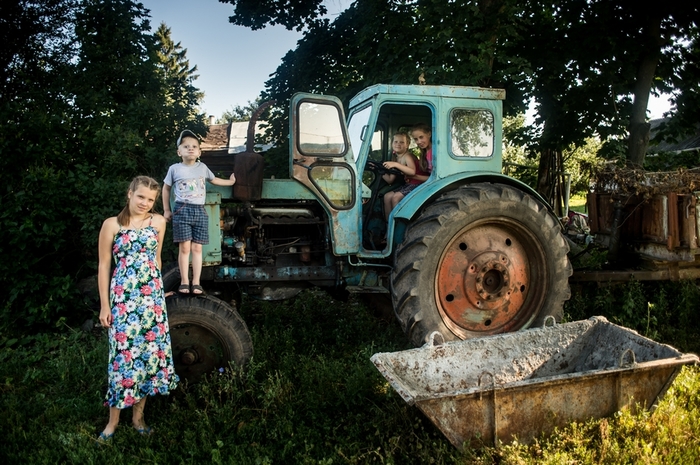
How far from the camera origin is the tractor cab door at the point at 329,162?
4.31 metres

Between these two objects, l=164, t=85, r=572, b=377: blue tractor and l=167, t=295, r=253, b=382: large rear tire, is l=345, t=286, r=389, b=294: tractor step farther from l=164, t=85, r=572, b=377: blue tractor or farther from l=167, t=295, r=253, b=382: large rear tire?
l=167, t=295, r=253, b=382: large rear tire

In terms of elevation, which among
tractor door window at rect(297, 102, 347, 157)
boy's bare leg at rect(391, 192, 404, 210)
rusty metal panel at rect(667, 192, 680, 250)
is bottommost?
rusty metal panel at rect(667, 192, 680, 250)

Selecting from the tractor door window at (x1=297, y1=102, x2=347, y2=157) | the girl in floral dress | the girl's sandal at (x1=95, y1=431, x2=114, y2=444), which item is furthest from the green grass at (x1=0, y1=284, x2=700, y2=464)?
the tractor door window at (x1=297, y1=102, x2=347, y2=157)

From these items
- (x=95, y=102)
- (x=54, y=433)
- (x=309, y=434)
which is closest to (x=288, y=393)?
(x=309, y=434)

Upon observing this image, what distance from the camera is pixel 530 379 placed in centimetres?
316

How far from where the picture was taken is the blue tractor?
4238 millimetres

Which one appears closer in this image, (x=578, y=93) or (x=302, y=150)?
(x=302, y=150)

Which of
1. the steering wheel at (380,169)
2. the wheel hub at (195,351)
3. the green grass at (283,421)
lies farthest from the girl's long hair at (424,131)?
the wheel hub at (195,351)

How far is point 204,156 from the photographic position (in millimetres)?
4477

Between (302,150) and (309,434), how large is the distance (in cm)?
216

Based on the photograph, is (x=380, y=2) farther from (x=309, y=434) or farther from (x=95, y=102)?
(x=309, y=434)

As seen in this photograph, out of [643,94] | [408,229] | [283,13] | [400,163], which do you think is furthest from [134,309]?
[643,94]

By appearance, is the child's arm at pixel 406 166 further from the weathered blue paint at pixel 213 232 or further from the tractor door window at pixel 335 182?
the weathered blue paint at pixel 213 232

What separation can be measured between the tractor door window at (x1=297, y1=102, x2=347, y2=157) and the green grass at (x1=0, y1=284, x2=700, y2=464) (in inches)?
64.8
